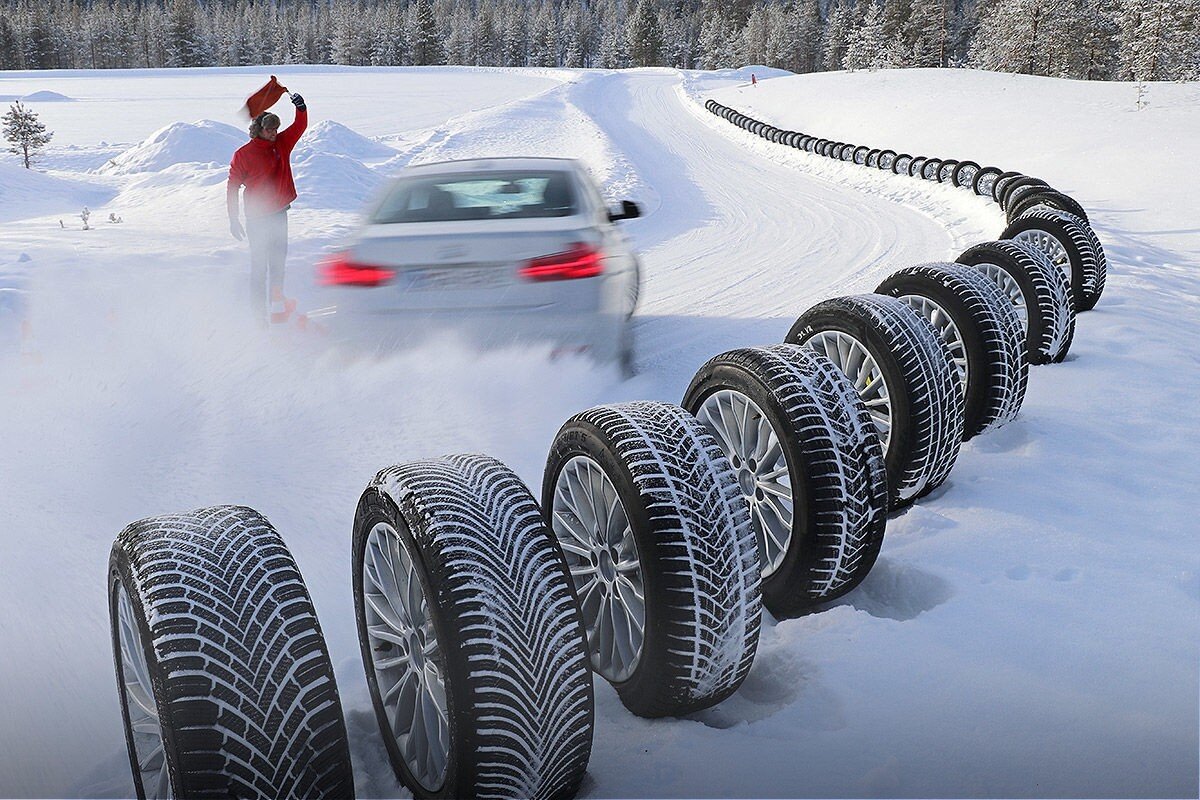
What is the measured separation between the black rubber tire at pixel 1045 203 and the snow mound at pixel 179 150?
16.9 metres

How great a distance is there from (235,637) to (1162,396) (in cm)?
571

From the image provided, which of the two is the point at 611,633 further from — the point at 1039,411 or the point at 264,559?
the point at 1039,411

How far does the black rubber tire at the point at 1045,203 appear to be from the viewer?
8.60 meters

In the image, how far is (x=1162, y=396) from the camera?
542 centimetres

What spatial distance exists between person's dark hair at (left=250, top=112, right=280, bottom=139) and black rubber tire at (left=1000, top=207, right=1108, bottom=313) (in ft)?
20.5

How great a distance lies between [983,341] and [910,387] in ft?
3.29

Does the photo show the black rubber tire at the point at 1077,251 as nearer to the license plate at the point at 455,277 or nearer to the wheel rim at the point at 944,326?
the wheel rim at the point at 944,326

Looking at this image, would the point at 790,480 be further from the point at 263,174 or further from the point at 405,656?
the point at 263,174

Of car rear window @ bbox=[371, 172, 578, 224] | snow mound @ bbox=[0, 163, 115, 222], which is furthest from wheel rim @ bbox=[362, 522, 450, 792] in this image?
snow mound @ bbox=[0, 163, 115, 222]

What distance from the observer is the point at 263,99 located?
286 inches

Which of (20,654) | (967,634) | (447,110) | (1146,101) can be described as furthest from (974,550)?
(447,110)

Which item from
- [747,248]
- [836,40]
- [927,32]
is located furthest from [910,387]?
[836,40]

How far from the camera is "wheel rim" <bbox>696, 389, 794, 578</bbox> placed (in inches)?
129

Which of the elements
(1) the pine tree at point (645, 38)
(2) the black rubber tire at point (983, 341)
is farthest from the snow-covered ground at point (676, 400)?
(1) the pine tree at point (645, 38)
